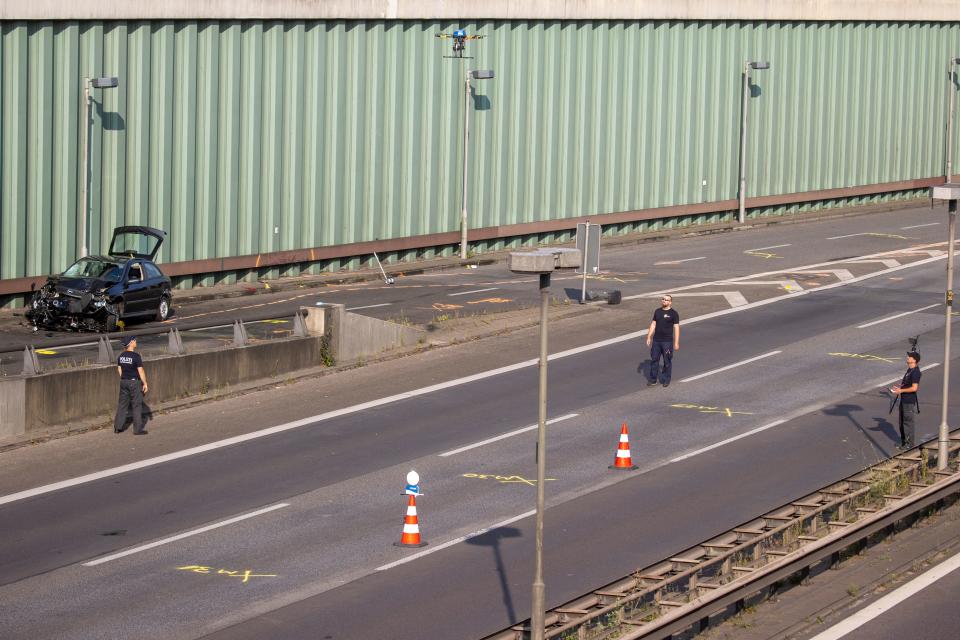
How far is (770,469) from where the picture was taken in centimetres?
2159

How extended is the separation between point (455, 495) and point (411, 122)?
2732cm

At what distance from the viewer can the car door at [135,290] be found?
33031 mm

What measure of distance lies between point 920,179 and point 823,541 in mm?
53037

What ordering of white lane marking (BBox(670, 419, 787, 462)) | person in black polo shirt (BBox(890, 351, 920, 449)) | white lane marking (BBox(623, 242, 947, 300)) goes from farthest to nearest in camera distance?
white lane marking (BBox(623, 242, 947, 300))
white lane marking (BBox(670, 419, 787, 462))
person in black polo shirt (BBox(890, 351, 920, 449))

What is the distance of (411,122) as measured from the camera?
46.2 metres

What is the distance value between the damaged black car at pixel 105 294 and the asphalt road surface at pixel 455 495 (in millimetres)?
8436

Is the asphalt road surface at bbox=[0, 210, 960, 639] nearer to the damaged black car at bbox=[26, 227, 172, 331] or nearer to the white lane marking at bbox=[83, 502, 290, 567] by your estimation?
the white lane marking at bbox=[83, 502, 290, 567]

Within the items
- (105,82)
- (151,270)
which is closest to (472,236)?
(151,270)

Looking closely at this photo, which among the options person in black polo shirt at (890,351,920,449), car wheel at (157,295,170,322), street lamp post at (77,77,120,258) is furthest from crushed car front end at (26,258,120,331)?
person in black polo shirt at (890,351,920,449)

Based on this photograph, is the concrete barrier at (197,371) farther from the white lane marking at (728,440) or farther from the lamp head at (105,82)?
the white lane marking at (728,440)

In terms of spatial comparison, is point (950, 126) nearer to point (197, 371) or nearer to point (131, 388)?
point (197, 371)

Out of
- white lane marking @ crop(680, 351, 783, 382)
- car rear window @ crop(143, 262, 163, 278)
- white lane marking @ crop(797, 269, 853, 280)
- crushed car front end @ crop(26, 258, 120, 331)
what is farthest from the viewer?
white lane marking @ crop(797, 269, 853, 280)

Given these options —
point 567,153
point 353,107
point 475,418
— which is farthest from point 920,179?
point 475,418

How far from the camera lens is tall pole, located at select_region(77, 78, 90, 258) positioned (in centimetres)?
3619
